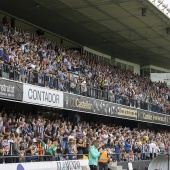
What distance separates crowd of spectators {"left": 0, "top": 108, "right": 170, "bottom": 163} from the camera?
17.1 metres

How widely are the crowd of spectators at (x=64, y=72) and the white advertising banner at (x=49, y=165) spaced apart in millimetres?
4274

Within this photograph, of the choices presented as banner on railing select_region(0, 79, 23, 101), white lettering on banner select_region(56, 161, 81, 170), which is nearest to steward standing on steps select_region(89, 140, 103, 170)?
white lettering on banner select_region(56, 161, 81, 170)

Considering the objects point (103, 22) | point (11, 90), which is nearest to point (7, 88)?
point (11, 90)

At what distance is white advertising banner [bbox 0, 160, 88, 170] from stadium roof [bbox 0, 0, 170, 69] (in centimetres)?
998

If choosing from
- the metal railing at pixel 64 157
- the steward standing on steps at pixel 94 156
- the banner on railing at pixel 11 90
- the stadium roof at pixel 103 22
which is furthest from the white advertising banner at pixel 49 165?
the stadium roof at pixel 103 22

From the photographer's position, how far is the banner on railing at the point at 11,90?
1914 centimetres

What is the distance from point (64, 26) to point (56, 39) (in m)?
2.66

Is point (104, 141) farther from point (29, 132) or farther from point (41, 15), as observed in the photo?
point (41, 15)

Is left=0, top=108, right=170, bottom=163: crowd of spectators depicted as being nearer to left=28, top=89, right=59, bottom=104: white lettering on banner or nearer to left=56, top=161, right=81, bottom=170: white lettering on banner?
left=56, top=161, right=81, bottom=170: white lettering on banner

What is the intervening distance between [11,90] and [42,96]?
2.59 m

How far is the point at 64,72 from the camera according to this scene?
83.4 feet

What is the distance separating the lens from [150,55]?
4219 centimetres

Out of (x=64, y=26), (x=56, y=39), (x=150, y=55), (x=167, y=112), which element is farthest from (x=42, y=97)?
(x=150, y=55)

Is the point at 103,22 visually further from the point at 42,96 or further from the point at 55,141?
the point at 55,141
